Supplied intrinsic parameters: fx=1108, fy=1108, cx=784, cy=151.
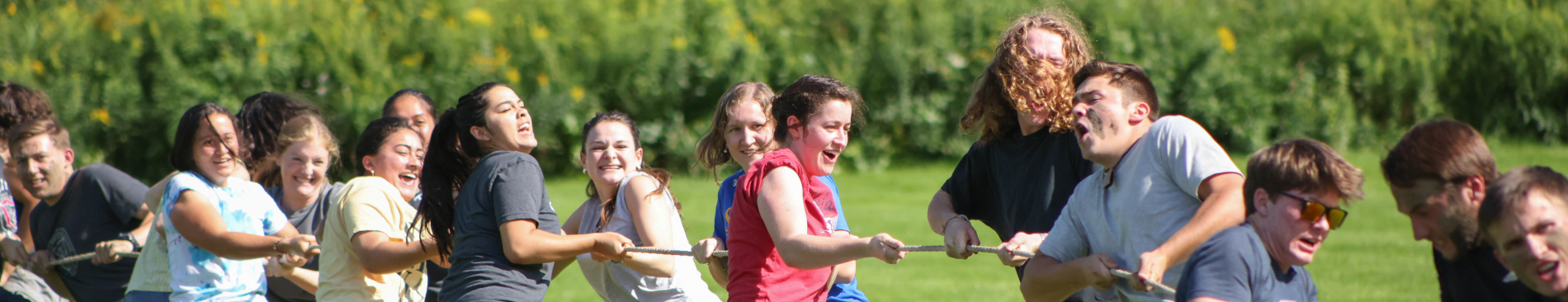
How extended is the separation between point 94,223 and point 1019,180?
14.4 feet

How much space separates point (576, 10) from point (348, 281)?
13.0 m

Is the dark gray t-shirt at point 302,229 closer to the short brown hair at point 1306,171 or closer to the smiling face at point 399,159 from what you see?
the smiling face at point 399,159

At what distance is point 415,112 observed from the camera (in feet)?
18.8

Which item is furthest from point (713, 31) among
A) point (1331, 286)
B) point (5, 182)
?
point (5, 182)

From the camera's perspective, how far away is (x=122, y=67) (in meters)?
14.8

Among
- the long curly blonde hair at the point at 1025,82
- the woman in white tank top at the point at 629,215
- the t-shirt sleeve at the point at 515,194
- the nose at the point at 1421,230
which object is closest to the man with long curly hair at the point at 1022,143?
the long curly blonde hair at the point at 1025,82

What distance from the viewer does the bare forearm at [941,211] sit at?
3701 mm

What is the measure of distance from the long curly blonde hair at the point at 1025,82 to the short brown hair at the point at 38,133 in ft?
15.1

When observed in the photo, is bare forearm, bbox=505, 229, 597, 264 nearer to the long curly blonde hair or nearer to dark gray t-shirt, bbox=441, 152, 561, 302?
dark gray t-shirt, bbox=441, 152, 561, 302

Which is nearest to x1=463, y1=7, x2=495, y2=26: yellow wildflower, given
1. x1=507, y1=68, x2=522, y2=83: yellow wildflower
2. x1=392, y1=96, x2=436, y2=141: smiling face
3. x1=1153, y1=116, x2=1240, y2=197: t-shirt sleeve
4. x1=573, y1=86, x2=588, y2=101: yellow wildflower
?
x1=507, y1=68, x2=522, y2=83: yellow wildflower

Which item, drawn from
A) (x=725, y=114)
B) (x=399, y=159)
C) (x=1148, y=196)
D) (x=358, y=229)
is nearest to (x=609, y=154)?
(x=725, y=114)

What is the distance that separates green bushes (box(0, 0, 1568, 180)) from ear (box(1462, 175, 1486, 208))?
1340 cm

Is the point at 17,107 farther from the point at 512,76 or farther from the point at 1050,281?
the point at 512,76

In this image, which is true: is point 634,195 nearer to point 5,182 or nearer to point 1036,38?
point 1036,38
